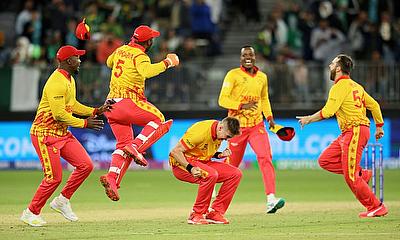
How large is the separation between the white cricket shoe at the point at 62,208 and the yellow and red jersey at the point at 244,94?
3.20 metres

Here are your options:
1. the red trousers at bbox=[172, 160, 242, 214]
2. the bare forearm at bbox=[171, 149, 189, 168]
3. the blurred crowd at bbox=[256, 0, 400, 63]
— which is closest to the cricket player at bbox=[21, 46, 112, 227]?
the bare forearm at bbox=[171, 149, 189, 168]

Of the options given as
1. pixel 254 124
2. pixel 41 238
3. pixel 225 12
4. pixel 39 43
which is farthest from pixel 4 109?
pixel 41 238

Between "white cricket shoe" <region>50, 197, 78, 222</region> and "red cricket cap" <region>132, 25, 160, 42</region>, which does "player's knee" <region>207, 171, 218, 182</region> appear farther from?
"red cricket cap" <region>132, 25, 160, 42</region>

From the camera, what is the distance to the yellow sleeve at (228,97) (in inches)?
680

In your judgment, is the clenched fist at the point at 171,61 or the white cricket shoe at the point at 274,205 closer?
the clenched fist at the point at 171,61

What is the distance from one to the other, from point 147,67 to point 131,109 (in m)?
0.72

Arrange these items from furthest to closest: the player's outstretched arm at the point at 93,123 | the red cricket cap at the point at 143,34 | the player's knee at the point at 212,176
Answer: the red cricket cap at the point at 143,34 → the player's outstretched arm at the point at 93,123 → the player's knee at the point at 212,176

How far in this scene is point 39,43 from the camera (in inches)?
1148

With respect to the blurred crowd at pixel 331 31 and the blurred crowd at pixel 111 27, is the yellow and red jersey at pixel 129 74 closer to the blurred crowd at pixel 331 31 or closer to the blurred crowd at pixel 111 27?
the blurred crowd at pixel 111 27

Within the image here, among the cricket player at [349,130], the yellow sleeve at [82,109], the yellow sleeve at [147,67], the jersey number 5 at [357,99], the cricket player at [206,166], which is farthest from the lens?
the jersey number 5 at [357,99]

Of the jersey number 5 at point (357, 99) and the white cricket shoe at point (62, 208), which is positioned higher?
the jersey number 5 at point (357, 99)

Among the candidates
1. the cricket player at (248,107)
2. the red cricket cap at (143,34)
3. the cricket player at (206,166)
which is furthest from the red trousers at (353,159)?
the red cricket cap at (143,34)

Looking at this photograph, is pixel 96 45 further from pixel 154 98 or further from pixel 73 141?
pixel 73 141

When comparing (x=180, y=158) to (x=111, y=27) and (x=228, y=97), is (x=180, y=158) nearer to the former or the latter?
(x=228, y=97)
